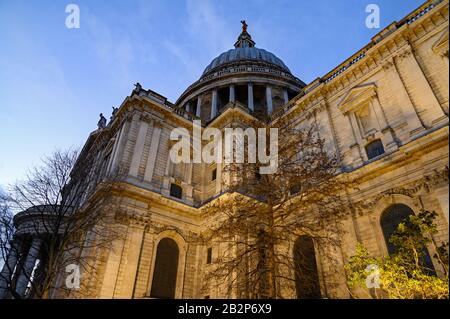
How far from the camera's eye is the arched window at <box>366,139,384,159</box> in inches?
582

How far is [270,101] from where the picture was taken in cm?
3070

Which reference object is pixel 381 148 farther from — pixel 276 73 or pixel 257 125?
pixel 276 73

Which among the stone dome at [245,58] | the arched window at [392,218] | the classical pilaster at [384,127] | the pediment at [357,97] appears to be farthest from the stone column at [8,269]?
the stone dome at [245,58]

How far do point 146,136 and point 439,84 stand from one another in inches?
665

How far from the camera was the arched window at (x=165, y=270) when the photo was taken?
50.2 feet

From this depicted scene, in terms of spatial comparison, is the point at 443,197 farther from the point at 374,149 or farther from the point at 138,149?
the point at 138,149

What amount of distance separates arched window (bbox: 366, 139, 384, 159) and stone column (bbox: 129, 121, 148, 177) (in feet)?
44.8

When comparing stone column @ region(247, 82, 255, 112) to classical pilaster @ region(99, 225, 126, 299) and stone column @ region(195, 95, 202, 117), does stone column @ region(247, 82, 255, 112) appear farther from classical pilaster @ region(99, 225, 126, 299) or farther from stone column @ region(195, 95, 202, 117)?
classical pilaster @ region(99, 225, 126, 299)

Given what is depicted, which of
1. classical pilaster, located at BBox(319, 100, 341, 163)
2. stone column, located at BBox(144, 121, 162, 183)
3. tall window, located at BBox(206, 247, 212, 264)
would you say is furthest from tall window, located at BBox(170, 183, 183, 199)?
classical pilaster, located at BBox(319, 100, 341, 163)

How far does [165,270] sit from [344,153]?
40.8ft

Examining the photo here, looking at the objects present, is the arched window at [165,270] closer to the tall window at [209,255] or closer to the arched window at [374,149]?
the tall window at [209,255]

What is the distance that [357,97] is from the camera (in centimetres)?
1691
